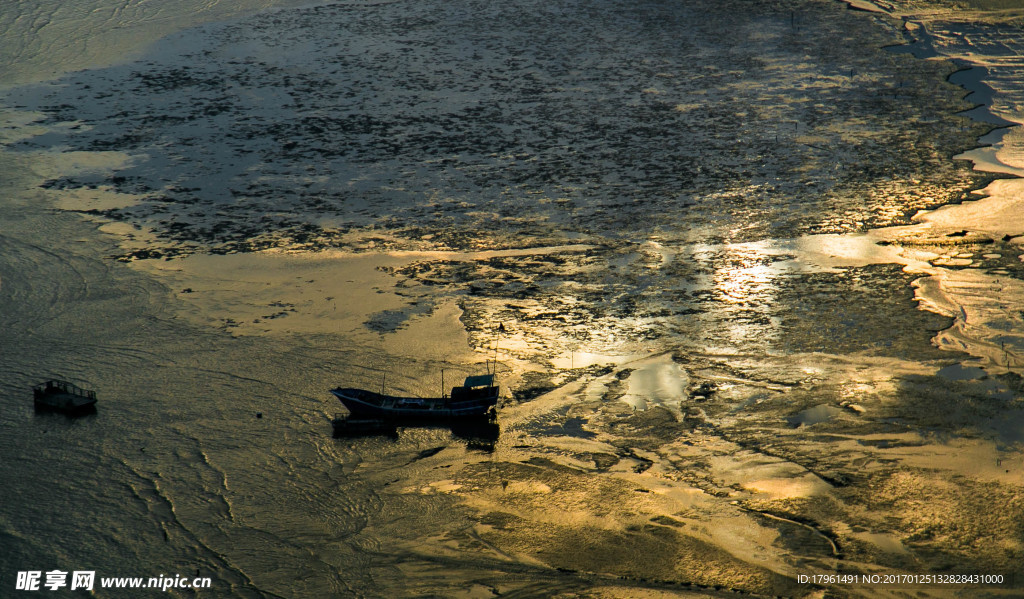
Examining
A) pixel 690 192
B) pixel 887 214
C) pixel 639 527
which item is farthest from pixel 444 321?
pixel 887 214

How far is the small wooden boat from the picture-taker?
11.4m

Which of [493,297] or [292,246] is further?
[292,246]

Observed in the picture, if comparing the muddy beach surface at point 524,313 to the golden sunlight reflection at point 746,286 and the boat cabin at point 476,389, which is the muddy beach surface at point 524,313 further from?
the boat cabin at point 476,389

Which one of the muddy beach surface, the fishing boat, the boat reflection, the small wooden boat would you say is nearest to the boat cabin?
the fishing boat

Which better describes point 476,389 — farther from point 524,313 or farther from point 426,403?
point 524,313

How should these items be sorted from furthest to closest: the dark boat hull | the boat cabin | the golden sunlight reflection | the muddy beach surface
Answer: the golden sunlight reflection, the boat cabin, the dark boat hull, the muddy beach surface

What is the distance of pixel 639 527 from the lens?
9.22 meters

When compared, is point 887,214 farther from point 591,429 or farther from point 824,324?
point 591,429

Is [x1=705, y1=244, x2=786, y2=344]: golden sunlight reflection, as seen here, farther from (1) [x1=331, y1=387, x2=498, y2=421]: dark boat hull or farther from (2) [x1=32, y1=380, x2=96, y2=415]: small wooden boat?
(2) [x1=32, y1=380, x2=96, y2=415]: small wooden boat

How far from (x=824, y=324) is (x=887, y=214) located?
16.0 feet

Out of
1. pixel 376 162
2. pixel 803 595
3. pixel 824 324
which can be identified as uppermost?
pixel 376 162

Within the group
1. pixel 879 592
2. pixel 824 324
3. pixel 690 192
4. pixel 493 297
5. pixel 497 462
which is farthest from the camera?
pixel 690 192

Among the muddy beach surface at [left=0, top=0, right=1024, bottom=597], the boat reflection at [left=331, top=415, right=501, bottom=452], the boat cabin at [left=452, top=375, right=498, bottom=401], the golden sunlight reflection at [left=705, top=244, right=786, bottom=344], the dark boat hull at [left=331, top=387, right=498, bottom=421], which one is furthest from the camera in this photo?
the golden sunlight reflection at [left=705, top=244, right=786, bottom=344]

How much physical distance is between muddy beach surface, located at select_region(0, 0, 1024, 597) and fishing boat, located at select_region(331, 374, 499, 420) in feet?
1.02
